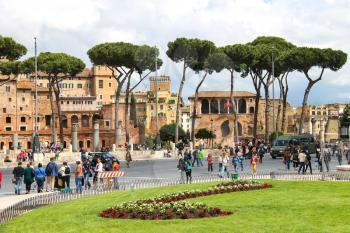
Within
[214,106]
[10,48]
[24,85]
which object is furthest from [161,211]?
[214,106]

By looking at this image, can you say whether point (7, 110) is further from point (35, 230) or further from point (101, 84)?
point (35, 230)

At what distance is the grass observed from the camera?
1553 centimetres

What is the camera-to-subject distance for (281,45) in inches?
3300

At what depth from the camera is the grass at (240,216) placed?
1553 cm

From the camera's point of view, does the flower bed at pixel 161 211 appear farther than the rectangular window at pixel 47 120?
No

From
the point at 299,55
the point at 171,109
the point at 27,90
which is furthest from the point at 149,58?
the point at 171,109

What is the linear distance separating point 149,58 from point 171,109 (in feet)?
181

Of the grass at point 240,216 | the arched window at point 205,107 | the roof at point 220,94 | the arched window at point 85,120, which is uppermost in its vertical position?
the roof at point 220,94

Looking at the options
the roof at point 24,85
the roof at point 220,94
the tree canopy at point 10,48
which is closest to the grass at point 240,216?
the tree canopy at point 10,48

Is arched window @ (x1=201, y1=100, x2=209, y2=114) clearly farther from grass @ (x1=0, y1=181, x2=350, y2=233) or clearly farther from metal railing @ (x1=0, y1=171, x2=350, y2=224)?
grass @ (x1=0, y1=181, x2=350, y2=233)

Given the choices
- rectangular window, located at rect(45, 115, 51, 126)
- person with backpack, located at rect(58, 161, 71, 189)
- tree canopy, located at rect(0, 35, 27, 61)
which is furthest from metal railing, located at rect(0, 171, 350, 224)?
rectangular window, located at rect(45, 115, 51, 126)

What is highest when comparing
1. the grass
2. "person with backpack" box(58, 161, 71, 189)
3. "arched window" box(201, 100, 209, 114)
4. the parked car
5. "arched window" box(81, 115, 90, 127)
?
"arched window" box(201, 100, 209, 114)

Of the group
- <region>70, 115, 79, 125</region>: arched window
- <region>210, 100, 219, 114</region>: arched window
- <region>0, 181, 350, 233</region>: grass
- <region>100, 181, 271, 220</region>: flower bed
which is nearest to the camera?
<region>0, 181, 350, 233</region>: grass

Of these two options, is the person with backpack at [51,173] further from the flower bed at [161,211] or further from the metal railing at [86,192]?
the flower bed at [161,211]
